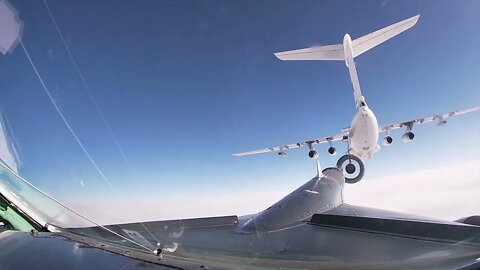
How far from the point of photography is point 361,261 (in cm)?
124

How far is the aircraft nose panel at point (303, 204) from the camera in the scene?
2.57 meters

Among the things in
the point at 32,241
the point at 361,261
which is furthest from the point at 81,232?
the point at 361,261

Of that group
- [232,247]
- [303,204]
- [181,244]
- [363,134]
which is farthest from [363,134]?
[181,244]

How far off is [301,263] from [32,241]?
1166 millimetres

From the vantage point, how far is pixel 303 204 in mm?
3711

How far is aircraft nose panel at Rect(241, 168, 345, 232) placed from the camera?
8.44 ft

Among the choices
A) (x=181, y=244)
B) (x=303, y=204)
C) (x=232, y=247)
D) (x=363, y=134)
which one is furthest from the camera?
(x=363, y=134)

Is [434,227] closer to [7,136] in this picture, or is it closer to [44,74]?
[44,74]

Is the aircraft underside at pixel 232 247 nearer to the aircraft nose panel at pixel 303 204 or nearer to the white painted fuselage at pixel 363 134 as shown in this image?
the aircraft nose panel at pixel 303 204

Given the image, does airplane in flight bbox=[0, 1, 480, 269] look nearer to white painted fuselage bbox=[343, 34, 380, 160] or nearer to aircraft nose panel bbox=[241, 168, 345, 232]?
aircraft nose panel bbox=[241, 168, 345, 232]

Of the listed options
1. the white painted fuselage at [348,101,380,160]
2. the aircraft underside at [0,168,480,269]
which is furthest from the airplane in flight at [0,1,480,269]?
the white painted fuselage at [348,101,380,160]

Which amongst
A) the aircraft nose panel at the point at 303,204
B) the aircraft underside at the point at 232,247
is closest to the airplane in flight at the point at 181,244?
the aircraft underside at the point at 232,247

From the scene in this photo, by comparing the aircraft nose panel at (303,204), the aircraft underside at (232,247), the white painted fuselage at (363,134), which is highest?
the white painted fuselage at (363,134)

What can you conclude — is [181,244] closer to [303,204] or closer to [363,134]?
[303,204]
